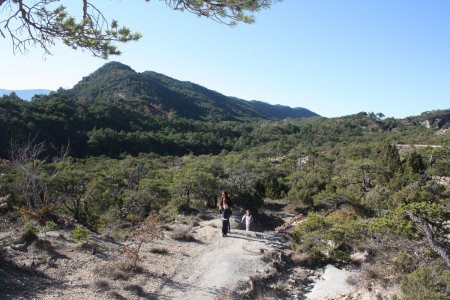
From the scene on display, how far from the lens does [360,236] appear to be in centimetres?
1118

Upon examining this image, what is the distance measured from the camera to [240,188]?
74.0ft

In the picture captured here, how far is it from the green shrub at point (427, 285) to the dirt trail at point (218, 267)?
3702mm

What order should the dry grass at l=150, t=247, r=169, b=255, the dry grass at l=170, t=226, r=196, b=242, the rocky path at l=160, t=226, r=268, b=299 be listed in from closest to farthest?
the rocky path at l=160, t=226, r=268, b=299, the dry grass at l=150, t=247, r=169, b=255, the dry grass at l=170, t=226, r=196, b=242

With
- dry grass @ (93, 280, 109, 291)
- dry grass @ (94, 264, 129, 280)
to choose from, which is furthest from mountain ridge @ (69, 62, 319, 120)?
dry grass @ (93, 280, 109, 291)

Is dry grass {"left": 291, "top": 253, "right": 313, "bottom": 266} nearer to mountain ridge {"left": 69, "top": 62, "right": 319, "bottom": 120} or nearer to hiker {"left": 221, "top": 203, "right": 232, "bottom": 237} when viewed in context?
hiker {"left": 221, "top": 203, "right": 232, "bottom": 237}

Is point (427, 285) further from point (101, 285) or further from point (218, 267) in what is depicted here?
point (101, 285)

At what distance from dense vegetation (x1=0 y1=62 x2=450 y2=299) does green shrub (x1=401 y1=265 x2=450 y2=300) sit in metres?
0.02

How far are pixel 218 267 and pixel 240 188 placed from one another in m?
12.9

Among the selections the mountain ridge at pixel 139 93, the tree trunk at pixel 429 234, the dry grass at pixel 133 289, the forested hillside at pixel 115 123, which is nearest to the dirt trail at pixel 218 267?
the dry grass at pixel 133 289

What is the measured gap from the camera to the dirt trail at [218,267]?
27.1 feet

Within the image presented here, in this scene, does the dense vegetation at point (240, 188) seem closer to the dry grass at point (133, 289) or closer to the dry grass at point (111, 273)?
the dry grass at point (111, 273)

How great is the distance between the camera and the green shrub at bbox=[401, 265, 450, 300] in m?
5.86

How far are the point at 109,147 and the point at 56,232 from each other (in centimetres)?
5696

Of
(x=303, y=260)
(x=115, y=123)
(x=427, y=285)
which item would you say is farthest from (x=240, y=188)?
(x=115, y=123)
